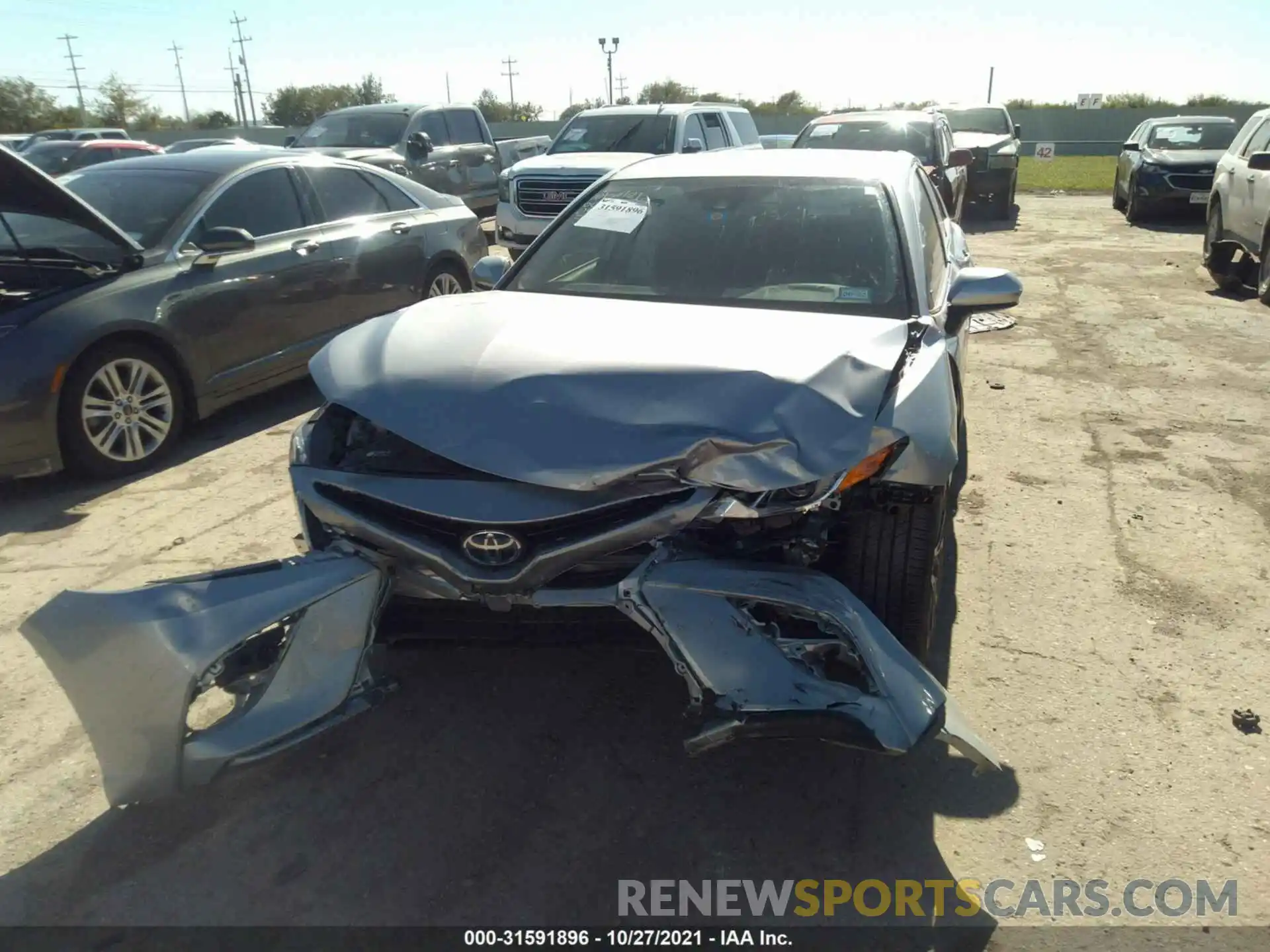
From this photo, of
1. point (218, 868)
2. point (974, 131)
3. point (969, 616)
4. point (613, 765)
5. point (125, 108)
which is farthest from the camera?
point (125, 108)

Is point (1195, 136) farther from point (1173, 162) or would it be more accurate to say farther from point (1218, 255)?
point (1218, 255)

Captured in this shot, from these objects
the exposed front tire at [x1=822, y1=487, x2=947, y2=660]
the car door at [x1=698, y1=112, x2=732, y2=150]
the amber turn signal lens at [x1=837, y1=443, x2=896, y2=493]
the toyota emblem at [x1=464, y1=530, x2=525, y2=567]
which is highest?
the car door at [x1=698, y1=112, x2=732, y2=150]

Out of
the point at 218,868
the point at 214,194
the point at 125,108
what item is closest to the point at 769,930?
the point at 218,868

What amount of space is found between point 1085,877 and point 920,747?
581mm

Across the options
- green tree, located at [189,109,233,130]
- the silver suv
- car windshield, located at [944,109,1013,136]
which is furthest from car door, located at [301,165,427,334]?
green tree, located at [189,109,233,130]

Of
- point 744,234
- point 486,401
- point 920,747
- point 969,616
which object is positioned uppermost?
point 744,234

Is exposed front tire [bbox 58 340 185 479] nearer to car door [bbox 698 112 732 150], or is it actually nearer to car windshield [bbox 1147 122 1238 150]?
car door [bbox 698 112 732 150]

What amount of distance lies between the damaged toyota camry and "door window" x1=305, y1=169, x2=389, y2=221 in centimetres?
410

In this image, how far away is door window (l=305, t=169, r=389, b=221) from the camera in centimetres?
679

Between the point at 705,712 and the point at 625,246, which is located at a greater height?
the point at 625,246

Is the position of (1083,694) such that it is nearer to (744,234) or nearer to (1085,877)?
(1085,877)

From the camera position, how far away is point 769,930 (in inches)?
92.2

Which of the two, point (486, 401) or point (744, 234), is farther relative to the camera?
point (744, 234)

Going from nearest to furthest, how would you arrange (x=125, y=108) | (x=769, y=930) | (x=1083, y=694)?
(x=769, y=930) → (x=1083, y=694) → (x=125, y=108)
